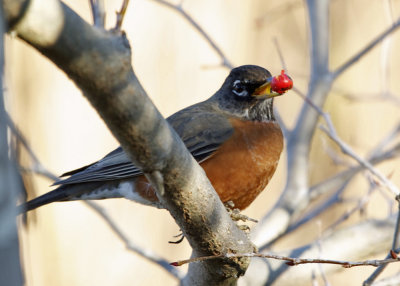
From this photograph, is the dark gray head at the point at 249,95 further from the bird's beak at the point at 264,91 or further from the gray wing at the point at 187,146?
the gray wing at the point at 187,146

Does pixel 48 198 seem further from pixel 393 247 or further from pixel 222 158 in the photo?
pixel 393 247

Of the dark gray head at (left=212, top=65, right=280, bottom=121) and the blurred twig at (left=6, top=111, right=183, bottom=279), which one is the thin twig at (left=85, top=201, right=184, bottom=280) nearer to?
the blurred twig at (left=6, top=111, right=183, bottom=279)

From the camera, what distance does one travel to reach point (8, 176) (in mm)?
1011

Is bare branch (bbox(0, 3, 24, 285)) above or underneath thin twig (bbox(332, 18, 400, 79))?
underneath

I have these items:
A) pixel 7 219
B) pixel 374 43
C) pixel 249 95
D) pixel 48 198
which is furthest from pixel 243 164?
pixel 7 219

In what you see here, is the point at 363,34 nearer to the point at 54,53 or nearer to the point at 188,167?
the point at 188,167

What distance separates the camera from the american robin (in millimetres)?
3789

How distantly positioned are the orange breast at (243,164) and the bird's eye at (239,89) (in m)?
0.36

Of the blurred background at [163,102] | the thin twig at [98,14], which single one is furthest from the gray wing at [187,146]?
the thin twig at [98,14]

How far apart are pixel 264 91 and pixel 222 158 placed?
0.61 metres

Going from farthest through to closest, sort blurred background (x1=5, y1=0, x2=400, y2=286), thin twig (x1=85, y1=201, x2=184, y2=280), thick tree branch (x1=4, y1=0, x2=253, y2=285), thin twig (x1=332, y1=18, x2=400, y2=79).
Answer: blurred background (x1=5, y1=0, x2=400, y2=286) → thin twig (x1=332, y1=18, x2=400, y2=79) → thin twig (x1=85, y1=201, x2=184, y2=280) → thick tree branch (x1=4, y1=0, x2=253, y2=285)

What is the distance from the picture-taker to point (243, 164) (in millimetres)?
3832

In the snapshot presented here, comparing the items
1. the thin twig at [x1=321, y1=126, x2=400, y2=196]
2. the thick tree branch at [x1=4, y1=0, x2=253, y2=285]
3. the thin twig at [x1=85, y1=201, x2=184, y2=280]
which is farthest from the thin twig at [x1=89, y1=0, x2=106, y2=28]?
the thin twig at [x1=85, y1=201, x2=184, y2=280]

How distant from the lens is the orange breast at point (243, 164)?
3.76m
